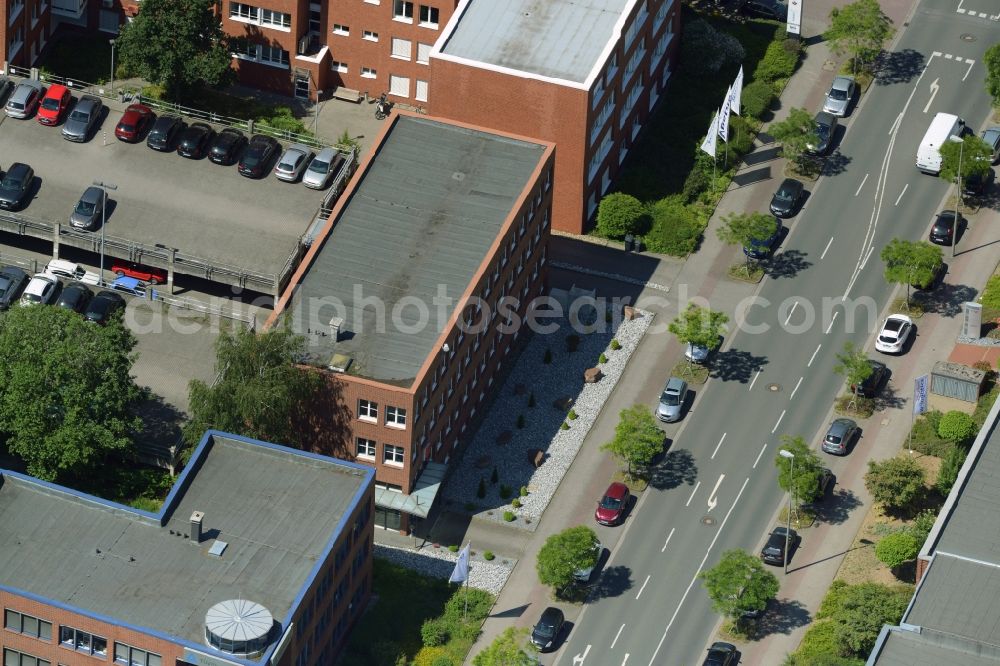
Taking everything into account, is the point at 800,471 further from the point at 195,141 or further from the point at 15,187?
the point at 15,187

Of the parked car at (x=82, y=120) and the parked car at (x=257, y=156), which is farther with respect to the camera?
the parked car at (x=82, y=120)

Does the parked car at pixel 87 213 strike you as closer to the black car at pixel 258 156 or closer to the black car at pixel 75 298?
the black car at pixel 75 298

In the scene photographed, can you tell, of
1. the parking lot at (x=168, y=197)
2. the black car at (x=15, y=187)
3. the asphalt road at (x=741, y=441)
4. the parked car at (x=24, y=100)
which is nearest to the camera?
the asphalt road at (x=741, y=441)

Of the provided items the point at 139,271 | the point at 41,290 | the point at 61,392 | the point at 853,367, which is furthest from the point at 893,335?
the point at 41,290

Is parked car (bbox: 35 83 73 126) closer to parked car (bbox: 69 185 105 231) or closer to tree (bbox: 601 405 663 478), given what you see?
parked car (bbox: 69 185 105 231)

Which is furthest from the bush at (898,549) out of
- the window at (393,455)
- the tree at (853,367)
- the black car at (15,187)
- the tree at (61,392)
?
the black car at (15,187)

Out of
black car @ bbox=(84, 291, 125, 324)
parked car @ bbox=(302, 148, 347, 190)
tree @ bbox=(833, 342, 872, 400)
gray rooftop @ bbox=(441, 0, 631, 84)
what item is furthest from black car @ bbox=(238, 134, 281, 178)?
tree @ bbox=(833, 342, 872, 400)
